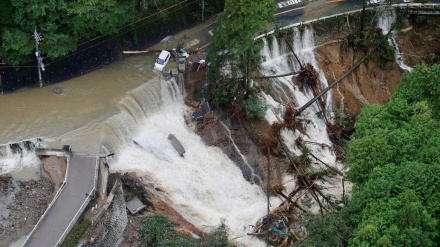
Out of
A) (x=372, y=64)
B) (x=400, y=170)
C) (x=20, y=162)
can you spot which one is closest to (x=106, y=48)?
(x=20, y=162)

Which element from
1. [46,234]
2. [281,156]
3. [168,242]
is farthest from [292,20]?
[46,234]

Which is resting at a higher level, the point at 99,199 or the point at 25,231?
the point at 99,199

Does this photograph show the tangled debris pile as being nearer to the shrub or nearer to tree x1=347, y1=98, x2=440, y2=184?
the shrub

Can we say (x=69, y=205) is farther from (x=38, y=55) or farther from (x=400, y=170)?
(x=400, y=170)

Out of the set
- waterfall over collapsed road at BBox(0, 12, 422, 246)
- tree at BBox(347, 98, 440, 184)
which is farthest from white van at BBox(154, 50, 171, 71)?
tree at BBox(347, 98, 440, 184)

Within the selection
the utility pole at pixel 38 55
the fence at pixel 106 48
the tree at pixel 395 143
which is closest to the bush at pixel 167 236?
the tree at pixel 395 143

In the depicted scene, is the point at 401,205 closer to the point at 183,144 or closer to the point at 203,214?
the point at 203,214

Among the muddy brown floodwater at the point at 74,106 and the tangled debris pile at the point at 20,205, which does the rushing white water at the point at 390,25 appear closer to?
the muddy brown floodwater at the point at 74,106
